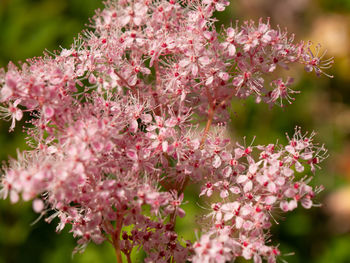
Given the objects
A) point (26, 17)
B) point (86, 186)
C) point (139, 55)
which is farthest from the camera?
point (26, 17)

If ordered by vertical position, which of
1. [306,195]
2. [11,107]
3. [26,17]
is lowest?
[306,195]

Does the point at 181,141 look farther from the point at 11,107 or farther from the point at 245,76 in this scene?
the point at 11,107

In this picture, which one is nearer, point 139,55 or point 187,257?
point 187,257

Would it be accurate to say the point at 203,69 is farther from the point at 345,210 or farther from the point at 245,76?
the point at 345,210

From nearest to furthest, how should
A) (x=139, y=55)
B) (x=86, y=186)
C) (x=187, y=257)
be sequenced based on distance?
(x=86, y=186)
(x=187, y=257)
(x=139, y=55)

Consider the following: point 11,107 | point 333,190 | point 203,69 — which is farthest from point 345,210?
point 11,107

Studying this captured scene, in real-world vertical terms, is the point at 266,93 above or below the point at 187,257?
above
